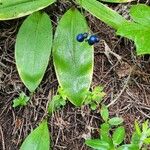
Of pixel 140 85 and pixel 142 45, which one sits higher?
pixel 142 45

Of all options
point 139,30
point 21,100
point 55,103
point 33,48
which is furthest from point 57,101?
point 139,30

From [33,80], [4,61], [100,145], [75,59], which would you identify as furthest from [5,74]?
[100,145]

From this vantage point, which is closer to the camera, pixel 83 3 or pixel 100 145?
pixel 100 145

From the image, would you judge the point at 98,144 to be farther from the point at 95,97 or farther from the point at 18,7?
the point at 18,7

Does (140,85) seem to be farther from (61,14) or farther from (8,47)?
(8,47)

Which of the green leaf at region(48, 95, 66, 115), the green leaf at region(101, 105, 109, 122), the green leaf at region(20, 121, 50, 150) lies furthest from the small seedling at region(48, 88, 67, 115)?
the green leaf at region(101, 105, 109, 122)

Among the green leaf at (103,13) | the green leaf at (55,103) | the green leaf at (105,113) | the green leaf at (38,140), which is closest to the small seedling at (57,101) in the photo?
the green leaf at (55,103)

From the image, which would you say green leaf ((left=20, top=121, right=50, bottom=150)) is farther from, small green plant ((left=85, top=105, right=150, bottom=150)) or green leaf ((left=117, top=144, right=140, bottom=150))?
green leaf ((left=117, top=144, right=140, bottom=150))

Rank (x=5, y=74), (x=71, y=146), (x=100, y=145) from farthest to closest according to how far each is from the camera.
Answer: (x=5, y=74), (x=71, y=146), (x=100, y=145)
